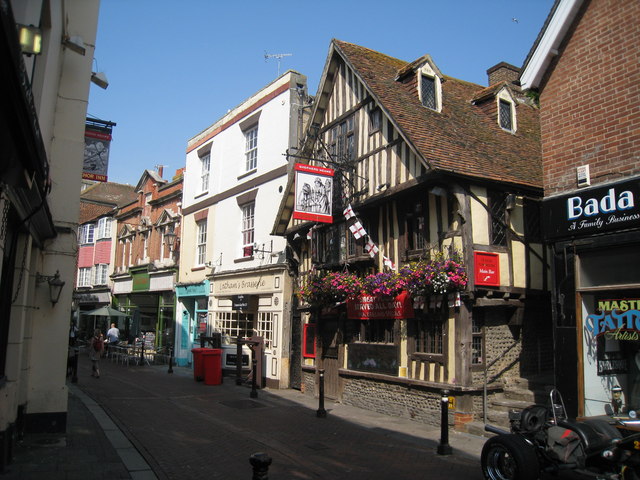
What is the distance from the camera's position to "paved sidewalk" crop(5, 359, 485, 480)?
7.19m

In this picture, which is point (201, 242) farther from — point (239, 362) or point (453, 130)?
point (453, 130)

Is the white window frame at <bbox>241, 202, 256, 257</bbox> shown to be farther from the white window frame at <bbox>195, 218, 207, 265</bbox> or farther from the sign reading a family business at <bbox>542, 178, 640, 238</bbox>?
the sign reading a family business at <bbox>542, 178, 640, 238</bbox>

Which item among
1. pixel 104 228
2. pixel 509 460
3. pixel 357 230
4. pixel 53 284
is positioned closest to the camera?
pixel 509 460

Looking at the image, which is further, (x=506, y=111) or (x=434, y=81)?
(x=506, y=111)

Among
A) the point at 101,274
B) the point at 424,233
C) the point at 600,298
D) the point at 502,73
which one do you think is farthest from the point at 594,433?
the point at 101,274

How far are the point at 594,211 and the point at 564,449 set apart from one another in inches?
160

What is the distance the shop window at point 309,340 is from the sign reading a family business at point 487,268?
5990mm

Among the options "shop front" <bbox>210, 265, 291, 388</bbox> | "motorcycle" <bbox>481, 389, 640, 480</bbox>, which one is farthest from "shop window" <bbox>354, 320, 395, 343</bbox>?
"motorcycle" <bbox>481, 389, 640, 480</bbox>

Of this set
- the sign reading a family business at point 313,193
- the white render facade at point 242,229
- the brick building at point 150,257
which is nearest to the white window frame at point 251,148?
the white render facade at point 242,229

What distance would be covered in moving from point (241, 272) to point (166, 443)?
10.1 metres

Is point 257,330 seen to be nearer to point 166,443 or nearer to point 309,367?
point 309,367

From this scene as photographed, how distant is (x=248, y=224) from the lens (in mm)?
19469

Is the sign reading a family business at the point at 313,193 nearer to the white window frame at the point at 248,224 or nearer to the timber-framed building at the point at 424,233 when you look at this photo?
the timber-framed building at the point at 424,233

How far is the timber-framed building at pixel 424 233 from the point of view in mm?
10680
